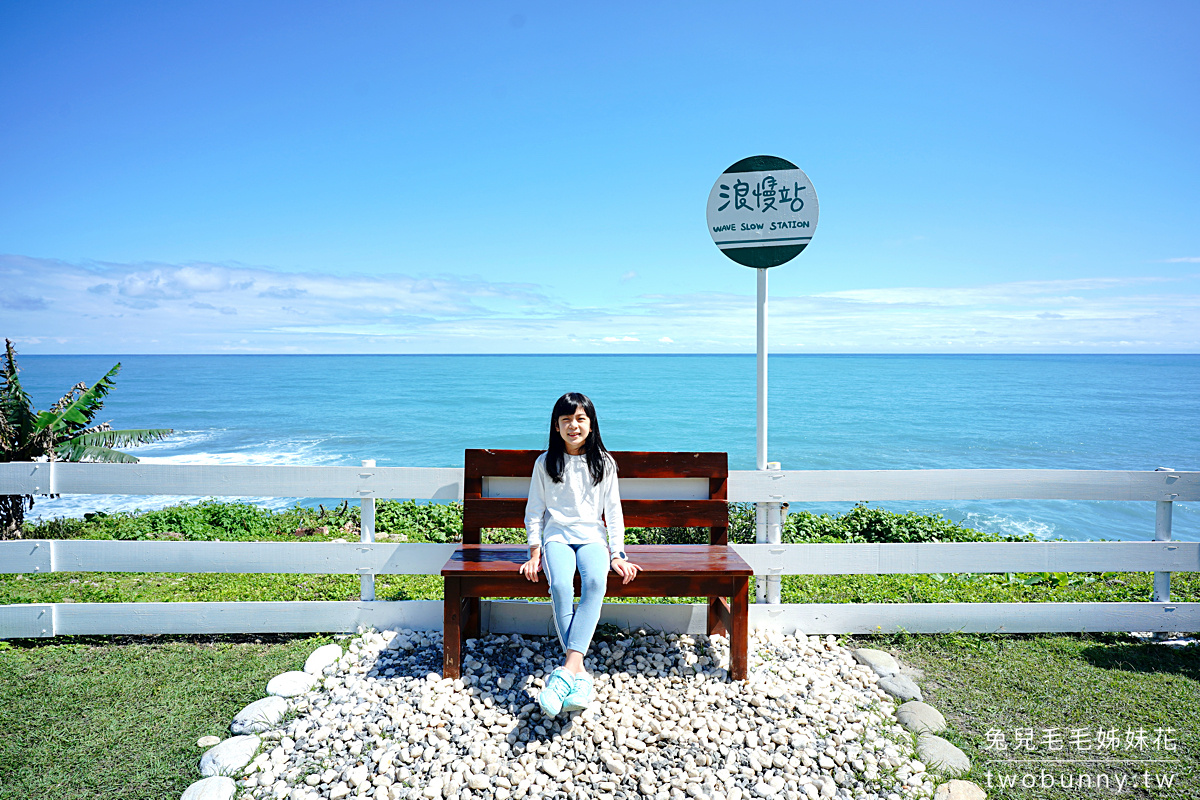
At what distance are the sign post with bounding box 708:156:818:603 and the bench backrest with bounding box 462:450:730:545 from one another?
0.44 metres

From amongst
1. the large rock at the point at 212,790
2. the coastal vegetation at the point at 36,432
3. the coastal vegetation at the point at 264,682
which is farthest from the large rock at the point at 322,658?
the coastal vegetation at the point at 36,432

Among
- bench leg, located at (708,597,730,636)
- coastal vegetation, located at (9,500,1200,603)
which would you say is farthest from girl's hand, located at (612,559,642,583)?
coastal vegetation, located at (9,500,1200,603)

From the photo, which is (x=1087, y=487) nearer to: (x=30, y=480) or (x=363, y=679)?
(x=363, y=679)

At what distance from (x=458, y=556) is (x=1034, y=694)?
3.58m

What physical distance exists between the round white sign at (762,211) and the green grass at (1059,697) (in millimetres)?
2861


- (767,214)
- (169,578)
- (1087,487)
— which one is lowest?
(169,578)

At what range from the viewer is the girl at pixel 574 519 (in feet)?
12.8

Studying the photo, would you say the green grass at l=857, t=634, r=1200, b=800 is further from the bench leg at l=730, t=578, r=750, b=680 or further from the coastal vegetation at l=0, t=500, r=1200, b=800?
the bench leg at l=730, t=578, r=750, b=680

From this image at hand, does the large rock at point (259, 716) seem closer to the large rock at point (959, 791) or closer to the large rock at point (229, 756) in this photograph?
the large rock at point (229, 756)

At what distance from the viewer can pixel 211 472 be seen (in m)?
4.71

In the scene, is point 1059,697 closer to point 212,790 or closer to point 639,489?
point 639,489

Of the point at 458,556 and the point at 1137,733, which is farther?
the point at 458,556

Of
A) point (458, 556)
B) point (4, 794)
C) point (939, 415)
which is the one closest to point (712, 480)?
point (458, 556)

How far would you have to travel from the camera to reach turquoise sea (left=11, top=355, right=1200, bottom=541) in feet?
58.3
